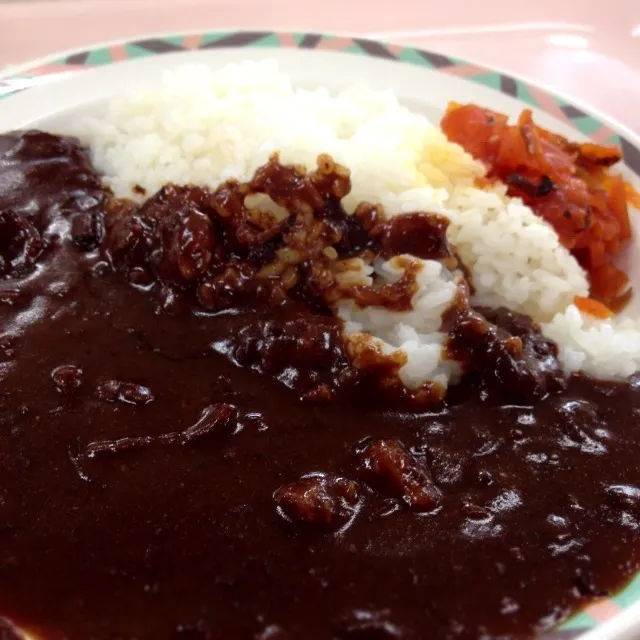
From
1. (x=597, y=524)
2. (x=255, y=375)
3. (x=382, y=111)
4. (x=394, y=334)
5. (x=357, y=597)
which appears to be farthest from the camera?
(x=382, y=111)

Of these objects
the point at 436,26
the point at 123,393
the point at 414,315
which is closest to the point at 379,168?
the point at 414,315

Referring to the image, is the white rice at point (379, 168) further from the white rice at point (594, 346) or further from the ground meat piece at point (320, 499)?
the ground meat piece at point (320, 499)

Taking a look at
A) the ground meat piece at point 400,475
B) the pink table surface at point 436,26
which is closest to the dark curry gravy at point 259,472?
the ground meat piece at point 400,475

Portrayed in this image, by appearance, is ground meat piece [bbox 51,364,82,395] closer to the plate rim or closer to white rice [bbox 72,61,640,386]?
white rice [bbox 72,61,640,386]

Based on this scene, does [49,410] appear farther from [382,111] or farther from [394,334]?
[382,111]

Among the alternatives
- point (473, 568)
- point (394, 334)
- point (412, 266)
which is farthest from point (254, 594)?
point (412, 266)
